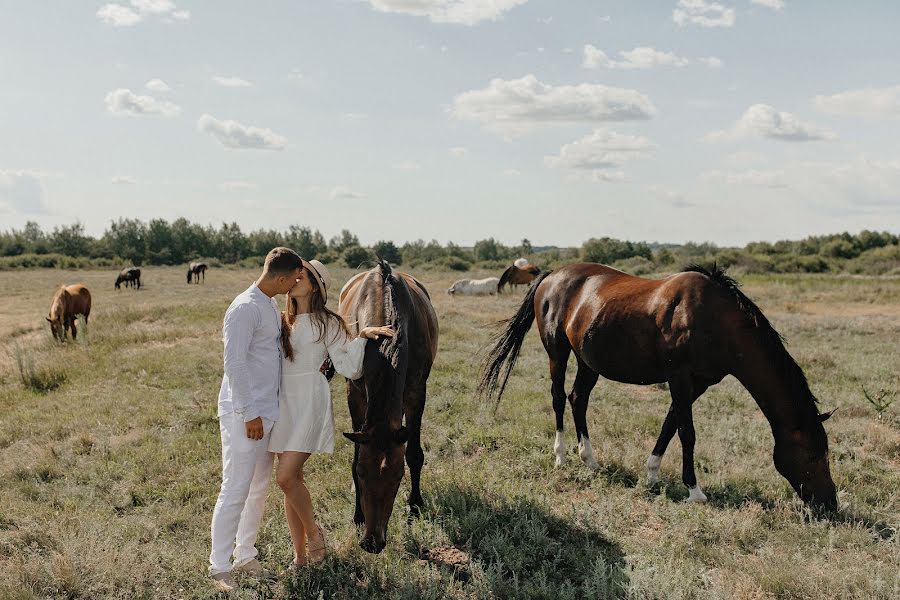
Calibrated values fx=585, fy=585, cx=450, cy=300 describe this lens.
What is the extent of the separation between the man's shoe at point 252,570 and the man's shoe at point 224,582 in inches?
4.5

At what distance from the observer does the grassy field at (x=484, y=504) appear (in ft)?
12.6

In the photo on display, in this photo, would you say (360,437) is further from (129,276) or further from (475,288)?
(129,276)

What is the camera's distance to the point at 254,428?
3.60 meters

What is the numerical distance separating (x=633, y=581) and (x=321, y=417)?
2.30 meters

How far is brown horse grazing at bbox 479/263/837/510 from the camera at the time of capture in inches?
189

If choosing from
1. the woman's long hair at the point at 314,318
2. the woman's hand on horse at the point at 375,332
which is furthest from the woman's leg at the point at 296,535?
the woman's hand on horse at the point at 375,332

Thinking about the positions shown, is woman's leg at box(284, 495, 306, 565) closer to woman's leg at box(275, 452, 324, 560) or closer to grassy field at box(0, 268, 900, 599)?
woman's leg at box(275, 452, 324, 560)

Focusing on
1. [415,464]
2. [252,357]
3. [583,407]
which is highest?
[252,357]

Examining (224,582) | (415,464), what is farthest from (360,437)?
(415,464)

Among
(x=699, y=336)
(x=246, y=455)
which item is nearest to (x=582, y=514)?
(x=699, y=336)

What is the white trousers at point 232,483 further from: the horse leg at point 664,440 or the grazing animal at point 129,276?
the grazing animal at point 129,276

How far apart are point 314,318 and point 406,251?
82.3 meters

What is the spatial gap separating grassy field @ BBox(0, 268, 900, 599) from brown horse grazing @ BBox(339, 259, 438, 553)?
54 centimetres

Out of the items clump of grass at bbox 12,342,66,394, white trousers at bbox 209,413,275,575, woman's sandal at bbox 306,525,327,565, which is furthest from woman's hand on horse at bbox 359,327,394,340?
clump of grass at bbox 12,342,66,394
